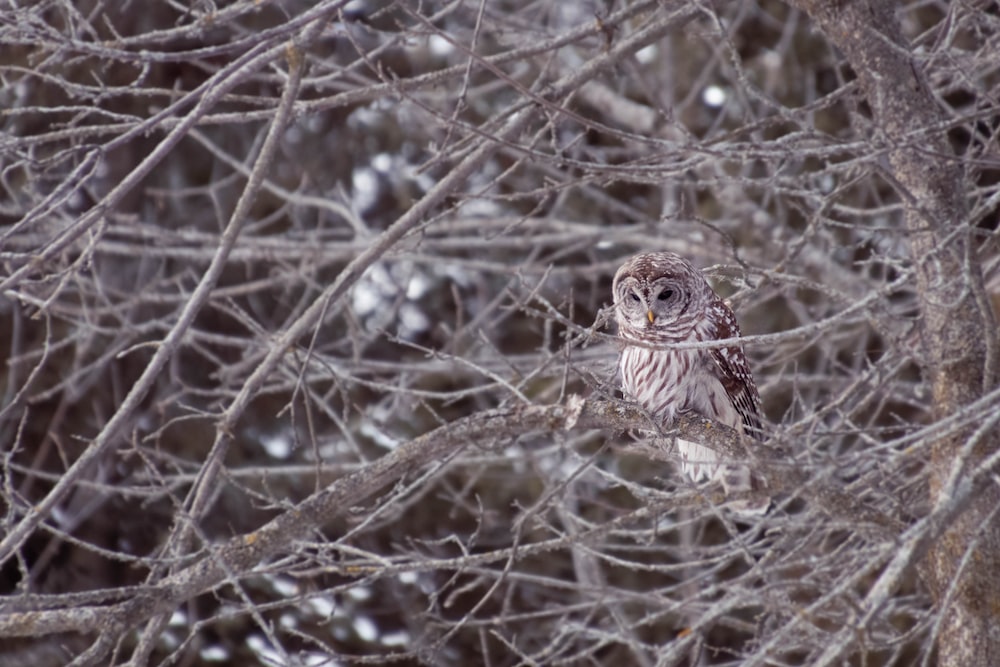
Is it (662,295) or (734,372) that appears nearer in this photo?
(734,372)

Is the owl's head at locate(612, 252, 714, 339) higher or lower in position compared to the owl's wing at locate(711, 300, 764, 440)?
higher

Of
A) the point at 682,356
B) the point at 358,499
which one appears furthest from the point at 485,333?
the point at 358,499

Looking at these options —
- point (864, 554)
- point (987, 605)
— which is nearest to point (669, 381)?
point (864, 554)

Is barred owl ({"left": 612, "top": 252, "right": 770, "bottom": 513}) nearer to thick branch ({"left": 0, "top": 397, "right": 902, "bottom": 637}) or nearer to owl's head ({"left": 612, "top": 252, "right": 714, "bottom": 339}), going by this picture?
owl's head ({"left": 612, "top": 252, "right": 714, "bottom": 339})

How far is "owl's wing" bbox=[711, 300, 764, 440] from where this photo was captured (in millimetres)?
5246

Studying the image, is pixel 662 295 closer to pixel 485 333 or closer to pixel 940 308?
pixel 940 308

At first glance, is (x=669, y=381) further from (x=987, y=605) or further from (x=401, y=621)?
(x=401, y=621)

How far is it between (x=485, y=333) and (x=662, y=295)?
329 cm

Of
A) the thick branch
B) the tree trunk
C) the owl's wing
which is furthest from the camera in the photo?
the owl's wing

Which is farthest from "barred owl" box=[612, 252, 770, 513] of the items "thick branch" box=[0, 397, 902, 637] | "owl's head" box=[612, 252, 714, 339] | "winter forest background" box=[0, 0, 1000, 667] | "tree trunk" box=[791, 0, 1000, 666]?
"thick branch" box=[0, 397, 902, 637]

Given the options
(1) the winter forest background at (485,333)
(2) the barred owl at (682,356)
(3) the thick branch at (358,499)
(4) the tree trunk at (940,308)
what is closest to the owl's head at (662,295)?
(2) the barred owl at (682,356)

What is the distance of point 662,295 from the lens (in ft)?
17.6

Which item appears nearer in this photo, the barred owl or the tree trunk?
the tree trunk

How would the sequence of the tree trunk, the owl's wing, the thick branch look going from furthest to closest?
the owl's wing → the tree trunk → the thick branch
